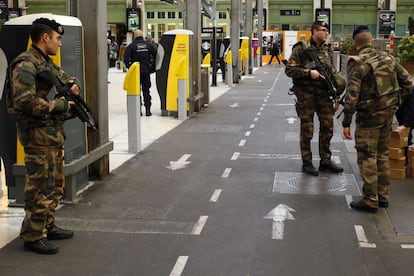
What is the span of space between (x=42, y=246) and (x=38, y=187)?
529 mm

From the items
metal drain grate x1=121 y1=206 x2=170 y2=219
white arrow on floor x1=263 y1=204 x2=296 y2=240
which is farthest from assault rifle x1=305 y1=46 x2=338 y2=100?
metal drain grate x1=121 y1=206 x2=170 y2=219

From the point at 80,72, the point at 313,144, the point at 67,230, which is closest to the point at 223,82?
the point at 313,144

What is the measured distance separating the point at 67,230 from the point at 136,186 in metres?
2.02

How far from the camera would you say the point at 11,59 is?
638 cm

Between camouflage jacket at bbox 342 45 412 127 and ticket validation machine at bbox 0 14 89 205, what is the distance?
312 centimetres

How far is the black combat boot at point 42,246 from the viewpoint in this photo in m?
5.14

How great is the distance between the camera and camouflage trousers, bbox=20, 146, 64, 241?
5.03m

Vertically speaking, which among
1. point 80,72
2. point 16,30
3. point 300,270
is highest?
point 16,30

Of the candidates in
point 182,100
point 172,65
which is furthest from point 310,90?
point 172,65

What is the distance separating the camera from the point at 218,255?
16.9ft

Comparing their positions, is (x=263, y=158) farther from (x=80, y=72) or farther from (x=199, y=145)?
(x=80, y=72)

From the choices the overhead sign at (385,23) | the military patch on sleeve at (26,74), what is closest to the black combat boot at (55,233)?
the military patch on sleeve at (26,74)

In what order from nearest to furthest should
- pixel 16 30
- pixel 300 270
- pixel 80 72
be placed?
1. pixel 300 270
2. pixel 16 30
3. pixel 80 72

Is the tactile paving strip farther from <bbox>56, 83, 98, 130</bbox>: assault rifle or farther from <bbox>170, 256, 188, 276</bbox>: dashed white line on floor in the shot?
<bbox>56, 83, 98, 130</bbox>: assault rifle
